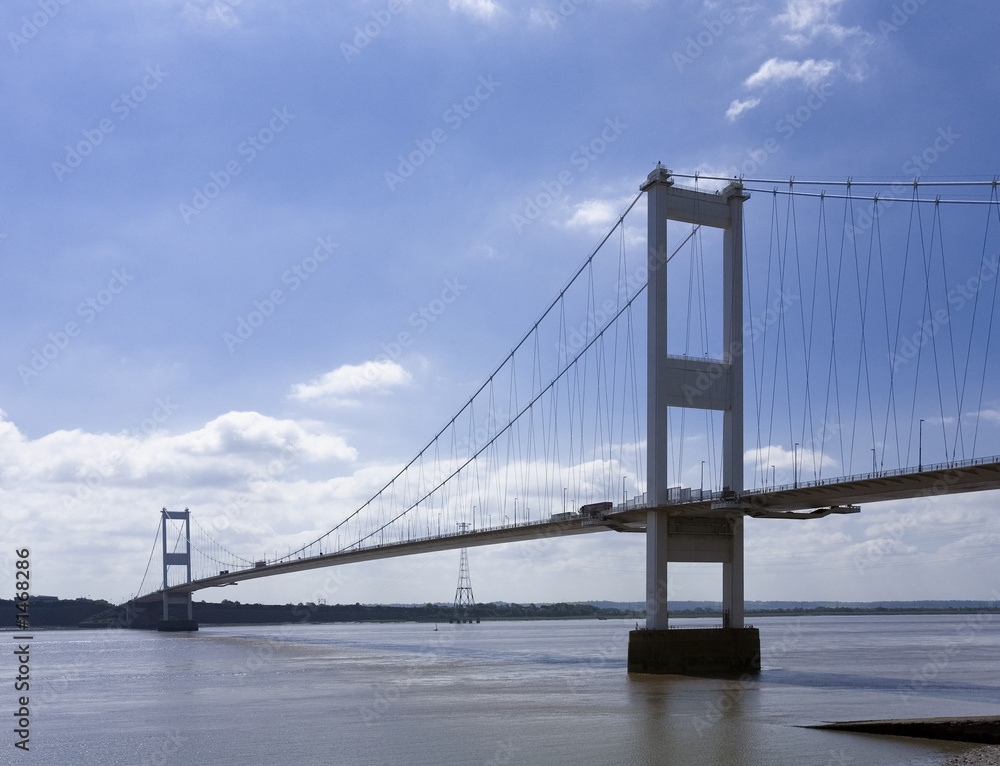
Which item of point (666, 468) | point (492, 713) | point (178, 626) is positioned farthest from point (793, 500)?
point (178, 626)

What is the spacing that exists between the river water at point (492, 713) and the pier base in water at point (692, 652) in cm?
89

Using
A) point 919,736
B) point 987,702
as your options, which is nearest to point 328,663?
point 987,702

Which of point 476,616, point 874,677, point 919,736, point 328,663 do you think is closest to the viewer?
point 919,736

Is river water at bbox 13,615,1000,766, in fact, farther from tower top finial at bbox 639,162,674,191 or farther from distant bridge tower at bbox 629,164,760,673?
tower top finial at bbox 639,162,674,191

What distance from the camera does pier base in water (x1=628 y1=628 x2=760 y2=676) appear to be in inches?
1312

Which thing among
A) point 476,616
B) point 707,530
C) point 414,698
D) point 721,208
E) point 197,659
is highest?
point 721,208

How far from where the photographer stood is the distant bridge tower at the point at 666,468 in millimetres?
33938

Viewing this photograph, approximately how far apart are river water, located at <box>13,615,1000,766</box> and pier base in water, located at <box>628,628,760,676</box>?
893 millimetres

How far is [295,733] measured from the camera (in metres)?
21.2

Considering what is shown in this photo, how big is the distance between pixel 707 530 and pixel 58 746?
847 inches

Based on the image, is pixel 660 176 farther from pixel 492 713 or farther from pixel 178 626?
pixel 178 626

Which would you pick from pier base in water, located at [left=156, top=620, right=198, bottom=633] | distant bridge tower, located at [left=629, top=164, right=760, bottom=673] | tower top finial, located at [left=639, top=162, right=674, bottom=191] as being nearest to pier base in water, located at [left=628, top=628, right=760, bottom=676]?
distant bridge tower, located at [left=629, top=164, right=760, bottom=673]

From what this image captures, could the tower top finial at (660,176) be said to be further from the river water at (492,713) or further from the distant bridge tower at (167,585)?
the distant bridge tower at (167,585)

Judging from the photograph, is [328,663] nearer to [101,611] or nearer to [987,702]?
[987,702]
